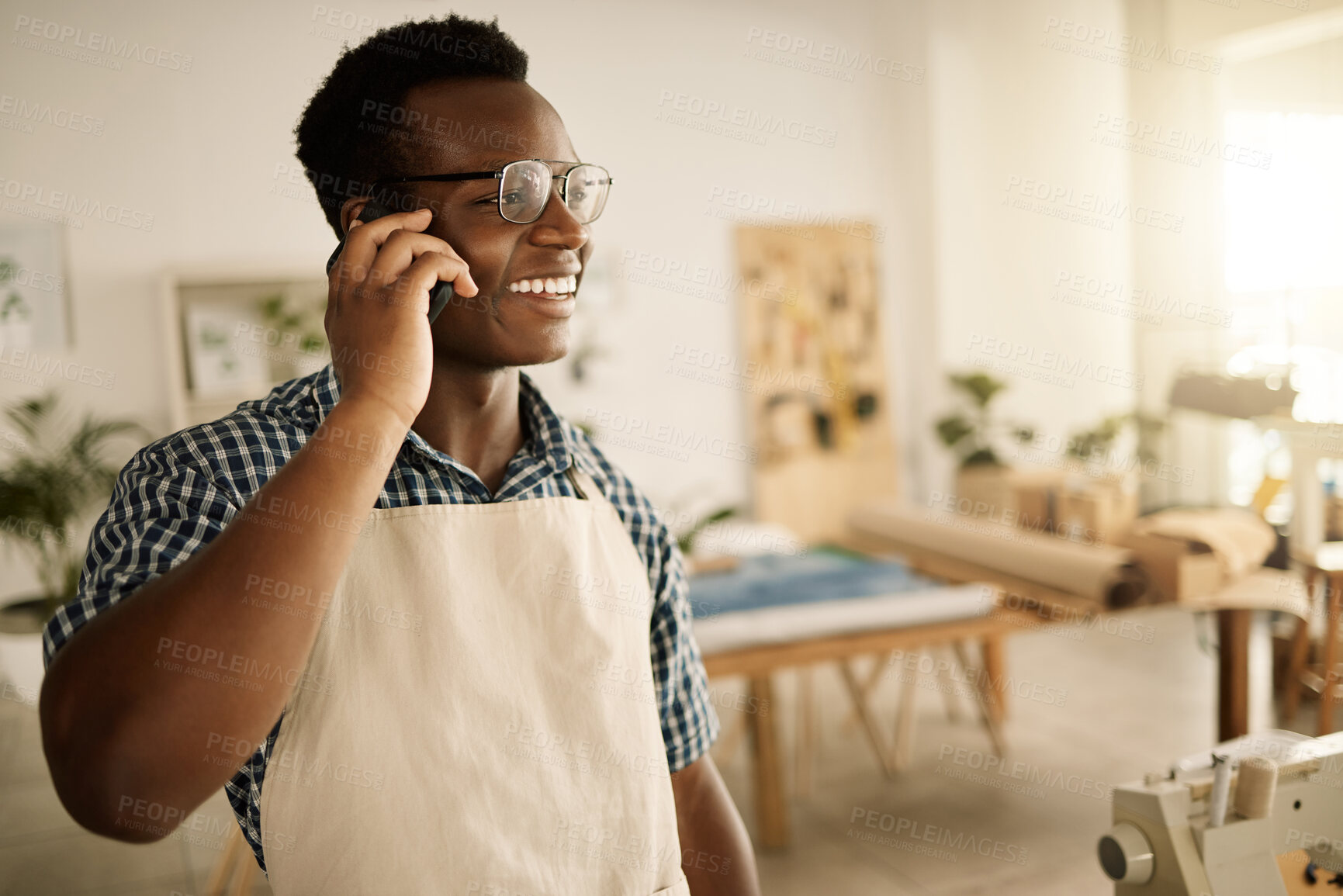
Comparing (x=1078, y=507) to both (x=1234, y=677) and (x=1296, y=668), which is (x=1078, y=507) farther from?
(x=1234, y=677)

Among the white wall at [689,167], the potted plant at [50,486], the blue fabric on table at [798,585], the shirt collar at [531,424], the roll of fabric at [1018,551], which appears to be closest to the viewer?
the shirt collar at [531,424]

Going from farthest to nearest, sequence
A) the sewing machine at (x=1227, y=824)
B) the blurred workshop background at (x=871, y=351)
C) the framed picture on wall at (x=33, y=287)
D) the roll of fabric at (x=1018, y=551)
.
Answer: the framed picture on wall at (x=33, y=287), the blurred workshop background at (x=871, y=351), the roll of fabric at (x=1018, y=551), the sewing machine at (x=1227, y=824)

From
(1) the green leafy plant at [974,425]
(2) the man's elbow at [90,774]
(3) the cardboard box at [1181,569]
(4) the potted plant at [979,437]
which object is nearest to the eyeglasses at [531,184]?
(2) the man's elbow at [90,774]

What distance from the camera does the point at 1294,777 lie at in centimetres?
126

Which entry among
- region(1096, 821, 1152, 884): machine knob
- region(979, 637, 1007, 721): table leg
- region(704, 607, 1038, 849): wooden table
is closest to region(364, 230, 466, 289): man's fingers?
region(1096, 821, 1152, 884): machine knob

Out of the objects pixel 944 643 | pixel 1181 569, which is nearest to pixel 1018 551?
pixel 944 643

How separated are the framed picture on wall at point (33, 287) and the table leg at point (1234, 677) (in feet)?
15.9

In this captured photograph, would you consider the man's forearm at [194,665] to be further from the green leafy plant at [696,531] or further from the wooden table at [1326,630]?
the wooden table at [1326,630]

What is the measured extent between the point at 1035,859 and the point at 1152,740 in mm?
1047

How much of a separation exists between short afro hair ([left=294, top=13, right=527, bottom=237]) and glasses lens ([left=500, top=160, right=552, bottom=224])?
13 centimetres

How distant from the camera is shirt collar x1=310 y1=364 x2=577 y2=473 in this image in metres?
1.05

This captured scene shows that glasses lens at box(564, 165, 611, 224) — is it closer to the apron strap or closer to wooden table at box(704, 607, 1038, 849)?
the apron strap

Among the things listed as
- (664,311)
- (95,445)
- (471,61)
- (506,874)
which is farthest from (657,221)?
(506,874)

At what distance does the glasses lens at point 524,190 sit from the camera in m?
1.06
